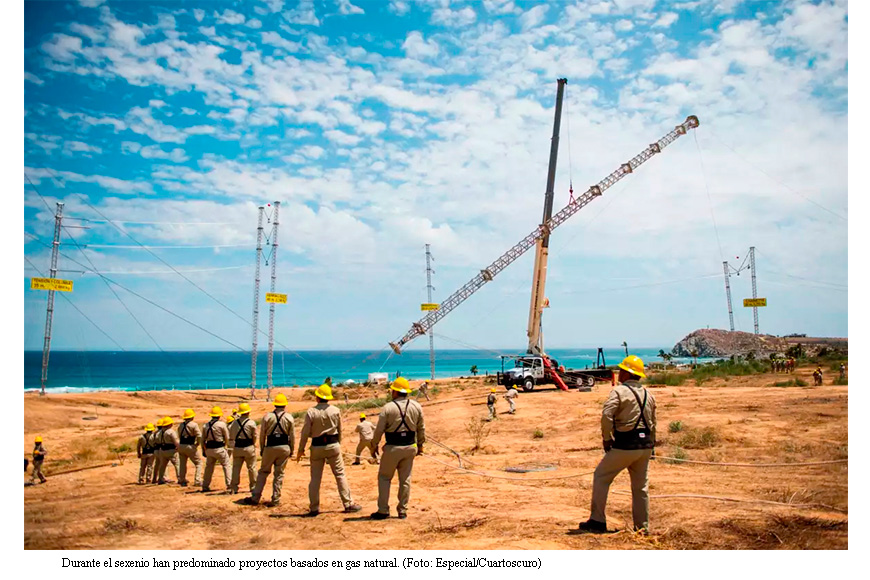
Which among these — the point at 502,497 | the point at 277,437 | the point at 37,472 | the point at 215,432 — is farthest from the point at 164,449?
the point at 502,497

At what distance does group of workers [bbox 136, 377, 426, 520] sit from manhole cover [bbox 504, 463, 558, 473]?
4.37 meters

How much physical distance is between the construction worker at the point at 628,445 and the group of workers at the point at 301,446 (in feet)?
9.65

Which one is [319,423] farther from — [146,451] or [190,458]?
[146,451]

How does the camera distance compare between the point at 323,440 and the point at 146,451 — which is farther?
the point at 146,451

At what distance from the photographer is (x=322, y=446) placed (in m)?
9.75

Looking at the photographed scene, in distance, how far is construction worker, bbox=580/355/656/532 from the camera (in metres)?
7.98

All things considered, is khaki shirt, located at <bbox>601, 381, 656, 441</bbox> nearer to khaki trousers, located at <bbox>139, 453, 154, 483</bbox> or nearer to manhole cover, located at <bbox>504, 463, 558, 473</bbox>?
manhole cover, located at <bbox>504, 463, 558, 473</bbox>

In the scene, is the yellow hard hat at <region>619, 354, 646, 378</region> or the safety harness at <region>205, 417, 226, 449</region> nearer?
the yellow hard hat at <region>619, 354, 646, 378</region>

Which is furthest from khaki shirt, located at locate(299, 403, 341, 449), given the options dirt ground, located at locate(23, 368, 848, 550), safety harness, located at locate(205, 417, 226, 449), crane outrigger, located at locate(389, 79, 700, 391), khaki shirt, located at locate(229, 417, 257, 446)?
crane outrigger, located at locate(389, 79, 700, 391)

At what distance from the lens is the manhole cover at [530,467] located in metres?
14.2

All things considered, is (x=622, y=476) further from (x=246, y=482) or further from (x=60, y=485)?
(x=60, y=485)

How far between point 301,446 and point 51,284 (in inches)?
320
